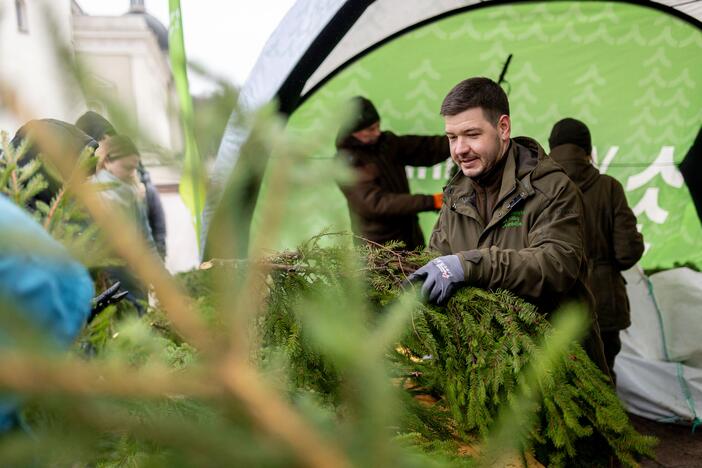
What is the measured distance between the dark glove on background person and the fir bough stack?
4 cm

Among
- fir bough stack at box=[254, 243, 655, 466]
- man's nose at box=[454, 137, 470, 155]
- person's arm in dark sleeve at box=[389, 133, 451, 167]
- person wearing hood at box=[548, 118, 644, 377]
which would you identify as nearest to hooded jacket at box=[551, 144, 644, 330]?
person wearing hood at box=[548, 118, 644, 377]

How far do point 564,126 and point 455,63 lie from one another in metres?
1.65

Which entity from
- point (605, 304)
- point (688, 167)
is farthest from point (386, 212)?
point (688, 167)

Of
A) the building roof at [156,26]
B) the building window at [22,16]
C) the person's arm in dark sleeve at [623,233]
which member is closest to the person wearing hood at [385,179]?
the person's arm in dark sleeve at [623,233]

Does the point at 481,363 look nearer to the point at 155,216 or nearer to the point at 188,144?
the point at 188,144

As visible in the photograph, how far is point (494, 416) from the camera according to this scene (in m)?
1.43

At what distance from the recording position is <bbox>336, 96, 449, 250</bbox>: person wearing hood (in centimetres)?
350

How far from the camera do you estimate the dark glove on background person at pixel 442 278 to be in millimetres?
1626

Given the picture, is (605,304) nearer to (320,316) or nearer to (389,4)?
(389,4)

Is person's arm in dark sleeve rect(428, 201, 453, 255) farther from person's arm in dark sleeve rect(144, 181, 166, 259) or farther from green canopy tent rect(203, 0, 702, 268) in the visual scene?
person's arm in dark sleeve rect(144, 181, 166, 259)

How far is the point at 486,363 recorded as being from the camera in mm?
1506

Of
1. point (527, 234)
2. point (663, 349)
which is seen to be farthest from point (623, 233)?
point (527, 234)

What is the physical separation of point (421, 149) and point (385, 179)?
49 centimetres

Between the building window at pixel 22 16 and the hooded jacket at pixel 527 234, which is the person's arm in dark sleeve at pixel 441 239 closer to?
the hooded jacket at pixel 527 234
